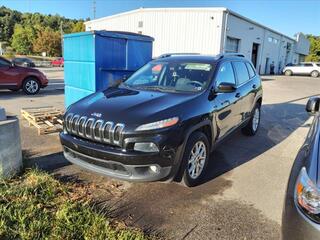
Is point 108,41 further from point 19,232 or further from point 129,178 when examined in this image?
point 19,232

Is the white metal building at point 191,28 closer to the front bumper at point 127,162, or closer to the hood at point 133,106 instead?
the hood at point 133,106

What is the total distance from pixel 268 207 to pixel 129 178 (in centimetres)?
172

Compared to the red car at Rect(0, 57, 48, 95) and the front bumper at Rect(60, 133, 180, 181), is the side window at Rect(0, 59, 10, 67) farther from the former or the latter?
the front bumper at Rect(60, 133, 180, 181)

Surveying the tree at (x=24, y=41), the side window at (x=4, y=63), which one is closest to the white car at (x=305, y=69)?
the side window at (x=4, y=63)

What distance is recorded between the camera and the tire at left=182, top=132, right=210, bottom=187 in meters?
3.70

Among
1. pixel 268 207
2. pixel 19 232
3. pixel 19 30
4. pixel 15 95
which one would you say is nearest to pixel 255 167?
pixel 268 207

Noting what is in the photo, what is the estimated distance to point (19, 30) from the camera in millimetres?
76000

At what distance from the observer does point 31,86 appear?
11.8 metres

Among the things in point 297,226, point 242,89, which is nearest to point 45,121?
point 242,89

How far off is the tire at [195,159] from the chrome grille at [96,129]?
2.82ft

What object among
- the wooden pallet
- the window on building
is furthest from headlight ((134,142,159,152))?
the window on building

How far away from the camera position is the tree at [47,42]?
6762 cm

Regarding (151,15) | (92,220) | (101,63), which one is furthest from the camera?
(151,15)

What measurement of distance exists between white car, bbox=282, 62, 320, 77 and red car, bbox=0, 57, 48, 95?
34.0m
